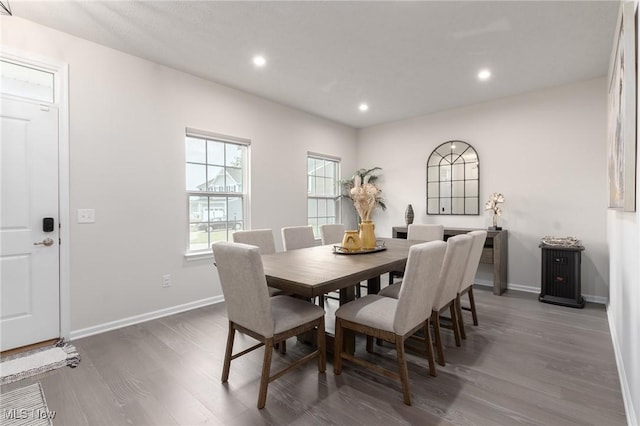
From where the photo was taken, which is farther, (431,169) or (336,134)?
(336,134)

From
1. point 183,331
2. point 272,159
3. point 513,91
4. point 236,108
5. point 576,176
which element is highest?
point 513,91

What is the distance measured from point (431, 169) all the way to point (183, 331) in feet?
13.9

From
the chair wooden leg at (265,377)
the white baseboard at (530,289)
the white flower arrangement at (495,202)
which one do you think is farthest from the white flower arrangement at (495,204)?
the chair wooden leg at (265,377)

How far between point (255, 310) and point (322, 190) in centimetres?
386

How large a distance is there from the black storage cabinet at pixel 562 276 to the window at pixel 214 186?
3.84 m

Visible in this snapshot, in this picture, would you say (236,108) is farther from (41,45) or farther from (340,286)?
(340,286)

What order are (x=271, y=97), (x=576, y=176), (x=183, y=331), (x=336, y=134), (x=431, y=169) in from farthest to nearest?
(x=336, y=134) < (x=431, y=169) < (x=271, y=97) < (x=576, y=176) < (x=183, y=331)

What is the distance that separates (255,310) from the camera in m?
1.78

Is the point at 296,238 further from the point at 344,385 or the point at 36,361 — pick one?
the point at 36,361

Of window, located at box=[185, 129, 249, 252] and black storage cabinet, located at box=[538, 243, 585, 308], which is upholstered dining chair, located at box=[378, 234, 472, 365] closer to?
black storage cabinet, located at box=[538, 243, 585, 308]

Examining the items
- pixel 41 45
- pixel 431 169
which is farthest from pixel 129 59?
pixel 431 169

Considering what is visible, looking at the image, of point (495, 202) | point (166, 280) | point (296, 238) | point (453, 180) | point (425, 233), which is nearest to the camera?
point (166, 280)

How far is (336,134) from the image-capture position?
18.4 feet

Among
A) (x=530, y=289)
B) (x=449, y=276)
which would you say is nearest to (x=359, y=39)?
(x=449, y=276)
